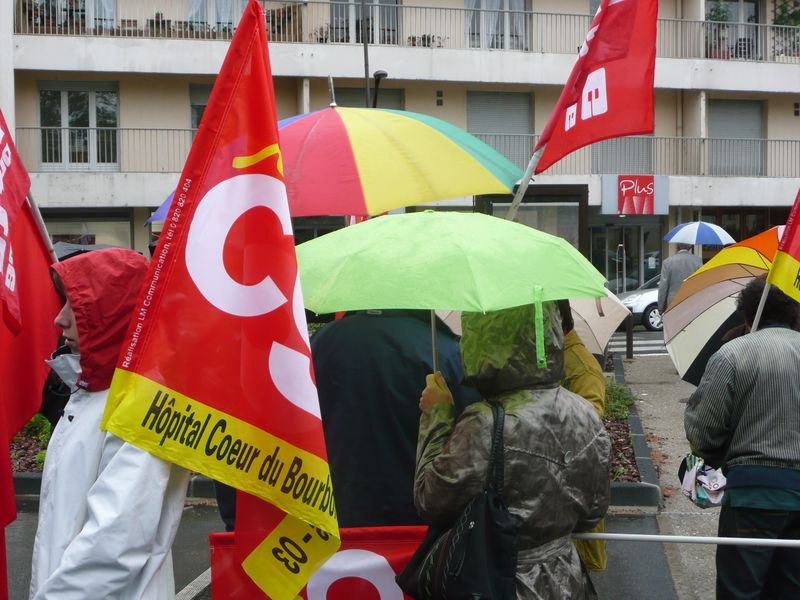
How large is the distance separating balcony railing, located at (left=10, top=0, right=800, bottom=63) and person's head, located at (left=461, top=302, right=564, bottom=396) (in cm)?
2636

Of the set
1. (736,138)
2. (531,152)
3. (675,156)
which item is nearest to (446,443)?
(531,152)

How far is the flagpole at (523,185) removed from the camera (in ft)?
12.9

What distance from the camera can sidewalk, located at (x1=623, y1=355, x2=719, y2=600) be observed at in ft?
20.8

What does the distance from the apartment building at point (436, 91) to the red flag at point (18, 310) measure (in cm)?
2245

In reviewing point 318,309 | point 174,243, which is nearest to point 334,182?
point 318,309

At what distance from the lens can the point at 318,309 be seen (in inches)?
121

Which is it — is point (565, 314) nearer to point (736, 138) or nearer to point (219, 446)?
point (219, 446)

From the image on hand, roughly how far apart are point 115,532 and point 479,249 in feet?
4.35

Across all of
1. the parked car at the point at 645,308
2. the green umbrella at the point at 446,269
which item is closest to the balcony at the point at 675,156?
the parked car at the point at 645,308

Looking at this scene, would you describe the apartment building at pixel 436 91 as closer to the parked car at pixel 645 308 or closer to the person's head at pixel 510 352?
the parked car at pixel 645 308

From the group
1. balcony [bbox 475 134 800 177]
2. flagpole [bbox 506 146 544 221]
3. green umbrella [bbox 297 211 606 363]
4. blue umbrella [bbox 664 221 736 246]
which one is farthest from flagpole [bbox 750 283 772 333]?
balcony [bbox 475 134 800 177]

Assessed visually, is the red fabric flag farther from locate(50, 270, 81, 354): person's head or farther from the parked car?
the parked car

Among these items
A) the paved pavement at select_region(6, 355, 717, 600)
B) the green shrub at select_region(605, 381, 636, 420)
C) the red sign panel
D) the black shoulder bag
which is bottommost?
the paved pavement at select_region(6, 355, 717, 600)

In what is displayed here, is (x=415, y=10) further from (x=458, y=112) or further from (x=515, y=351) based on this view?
(x=515, y=351)
